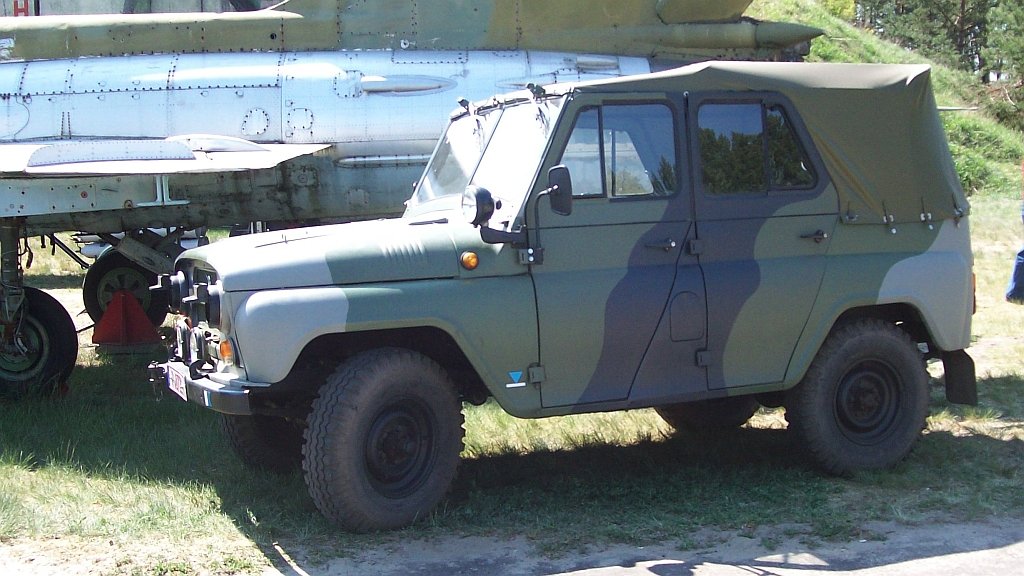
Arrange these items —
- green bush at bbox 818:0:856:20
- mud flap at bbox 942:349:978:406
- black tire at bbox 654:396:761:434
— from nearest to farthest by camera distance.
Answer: mud flap at bbox 942:349:978:406 → black tire at bbox 654:396:761:434 → green bush at bbox 818:0:856:20

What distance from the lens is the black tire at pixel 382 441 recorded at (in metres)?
4.84

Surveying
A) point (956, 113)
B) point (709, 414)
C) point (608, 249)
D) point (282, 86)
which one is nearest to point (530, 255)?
point (608, 249)

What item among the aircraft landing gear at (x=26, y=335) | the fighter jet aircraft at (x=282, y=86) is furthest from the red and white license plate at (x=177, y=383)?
the aircraft landing gear at (x=26, y=335)

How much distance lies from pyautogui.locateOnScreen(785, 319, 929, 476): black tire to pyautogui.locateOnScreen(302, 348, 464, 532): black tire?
1.99m

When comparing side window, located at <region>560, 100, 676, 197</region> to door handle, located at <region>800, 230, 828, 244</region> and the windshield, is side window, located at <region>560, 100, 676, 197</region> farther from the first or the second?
door handle, located at <region>800, 230, 828, 244</region>

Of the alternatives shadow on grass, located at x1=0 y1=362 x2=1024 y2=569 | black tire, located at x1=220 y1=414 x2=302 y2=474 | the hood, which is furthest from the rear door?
black tire, located at x1=220 y1=414 x2=302 y2=474

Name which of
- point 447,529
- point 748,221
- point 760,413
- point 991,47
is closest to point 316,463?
point 447,529

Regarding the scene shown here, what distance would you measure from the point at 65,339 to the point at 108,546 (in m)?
4.08

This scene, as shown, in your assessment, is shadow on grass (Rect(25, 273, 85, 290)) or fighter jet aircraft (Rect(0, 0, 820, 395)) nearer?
fighter jet aircraft (Rect(0, 0, 820, 395))

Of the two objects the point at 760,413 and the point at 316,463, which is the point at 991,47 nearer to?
the point at 760,413

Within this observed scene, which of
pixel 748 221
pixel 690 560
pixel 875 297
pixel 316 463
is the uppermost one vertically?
pixel 748 221

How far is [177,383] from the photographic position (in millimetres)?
5363

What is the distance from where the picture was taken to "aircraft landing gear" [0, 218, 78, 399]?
8.21 m

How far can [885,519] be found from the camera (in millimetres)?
5250
